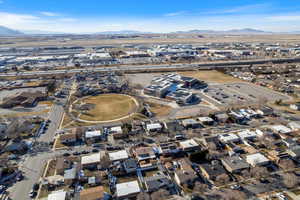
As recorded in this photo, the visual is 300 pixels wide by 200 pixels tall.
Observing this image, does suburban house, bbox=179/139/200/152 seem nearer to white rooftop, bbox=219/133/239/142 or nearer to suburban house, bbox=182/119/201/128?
white rooftop, bbox=219/133/239/142

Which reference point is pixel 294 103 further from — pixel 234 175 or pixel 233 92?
pixel 234 175

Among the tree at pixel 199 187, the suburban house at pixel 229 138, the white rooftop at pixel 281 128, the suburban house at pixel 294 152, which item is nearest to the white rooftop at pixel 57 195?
the tree at pixel 199 187

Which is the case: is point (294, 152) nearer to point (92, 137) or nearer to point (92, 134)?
point (92, 137)

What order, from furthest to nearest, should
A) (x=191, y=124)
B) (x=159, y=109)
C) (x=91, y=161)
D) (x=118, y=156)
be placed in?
1. (x=159, y=109)
2. (x=191, y=124)
3. (x=118, y=156)
4. (x=91, y=161)

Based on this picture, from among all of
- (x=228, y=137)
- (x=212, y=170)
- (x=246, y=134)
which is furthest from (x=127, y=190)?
(x=246, y=134)

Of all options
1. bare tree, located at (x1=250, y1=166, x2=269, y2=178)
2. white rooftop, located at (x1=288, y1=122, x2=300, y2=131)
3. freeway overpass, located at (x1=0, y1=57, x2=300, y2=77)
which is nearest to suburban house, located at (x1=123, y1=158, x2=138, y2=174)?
bare tree, located at (x1=250, y1=166, x2=269, y2=178)

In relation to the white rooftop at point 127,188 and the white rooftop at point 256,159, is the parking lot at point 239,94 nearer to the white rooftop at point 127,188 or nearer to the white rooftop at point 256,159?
the white rooftop at point 256,159

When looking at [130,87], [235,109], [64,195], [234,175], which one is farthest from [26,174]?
[235,109]
